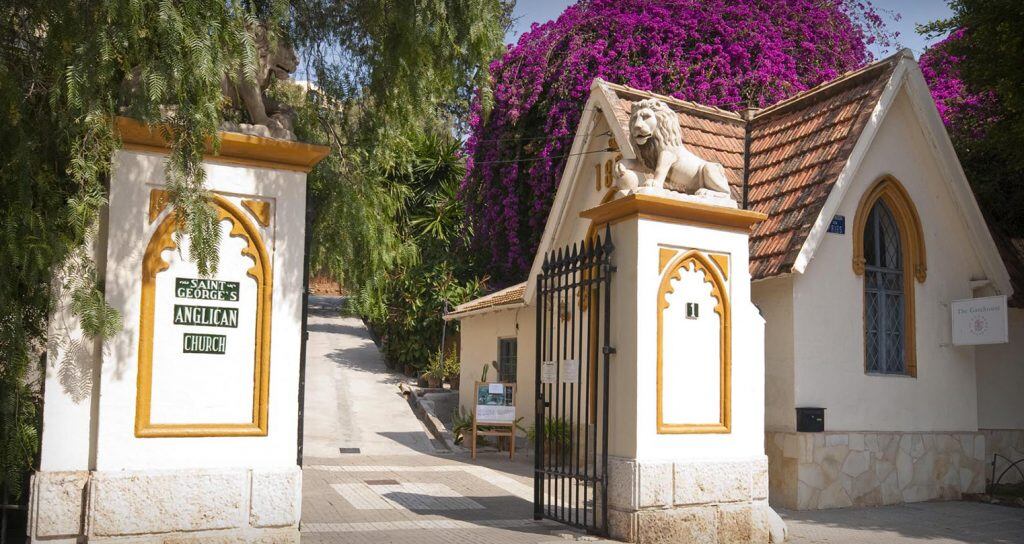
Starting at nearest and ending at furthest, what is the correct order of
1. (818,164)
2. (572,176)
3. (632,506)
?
(632,506), (818,164), (572,176)

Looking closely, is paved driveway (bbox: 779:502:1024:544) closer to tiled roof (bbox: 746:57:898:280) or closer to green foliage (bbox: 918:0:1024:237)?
tiled roof (bbox: 746:57:898:280)

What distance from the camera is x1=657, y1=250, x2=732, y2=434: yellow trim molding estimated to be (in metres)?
8.22

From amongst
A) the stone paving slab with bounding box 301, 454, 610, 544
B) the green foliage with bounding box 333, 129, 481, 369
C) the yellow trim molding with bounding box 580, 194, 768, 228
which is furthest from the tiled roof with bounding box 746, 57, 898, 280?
the green foliage with bounding box 333, 129, 481, 369

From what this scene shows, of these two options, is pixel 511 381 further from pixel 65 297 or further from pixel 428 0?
pixel 65 297

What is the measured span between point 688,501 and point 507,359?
30.8 feet

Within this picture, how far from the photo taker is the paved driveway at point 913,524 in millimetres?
9031

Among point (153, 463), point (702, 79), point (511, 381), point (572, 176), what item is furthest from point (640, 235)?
point (702, 79)

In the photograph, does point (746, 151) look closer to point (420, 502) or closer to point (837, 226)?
point (837, 226)

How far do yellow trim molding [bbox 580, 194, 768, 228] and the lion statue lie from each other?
8.9 inches

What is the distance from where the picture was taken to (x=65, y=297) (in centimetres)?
625

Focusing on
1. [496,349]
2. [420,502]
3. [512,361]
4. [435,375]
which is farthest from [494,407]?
[435,375]

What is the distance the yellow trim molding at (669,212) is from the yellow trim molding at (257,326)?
3.30 meters

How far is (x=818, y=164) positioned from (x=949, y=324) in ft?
9.70

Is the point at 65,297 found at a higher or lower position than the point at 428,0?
lower
